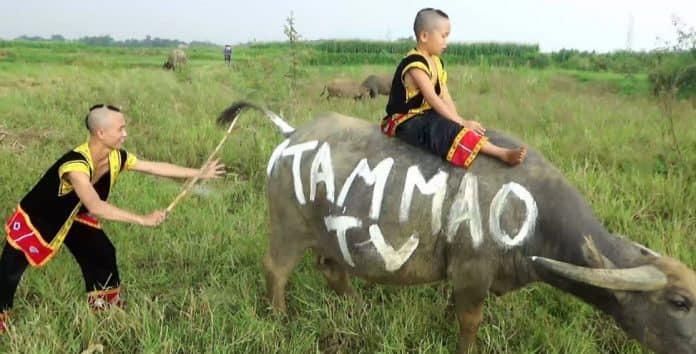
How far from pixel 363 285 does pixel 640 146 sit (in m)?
3.69

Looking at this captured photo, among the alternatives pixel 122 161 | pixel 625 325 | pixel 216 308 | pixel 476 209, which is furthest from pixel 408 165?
pixel 122 161

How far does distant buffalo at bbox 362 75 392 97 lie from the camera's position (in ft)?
39.7

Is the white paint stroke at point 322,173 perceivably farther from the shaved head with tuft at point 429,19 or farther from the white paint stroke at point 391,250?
the shaved head with tuft at point 429,19

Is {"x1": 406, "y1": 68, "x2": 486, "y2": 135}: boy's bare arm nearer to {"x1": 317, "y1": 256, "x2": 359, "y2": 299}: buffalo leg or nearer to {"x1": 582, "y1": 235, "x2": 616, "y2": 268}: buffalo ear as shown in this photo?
{"x1": 582, "y1": 235, "x2": 616, "y2": 268}: buffalo ear

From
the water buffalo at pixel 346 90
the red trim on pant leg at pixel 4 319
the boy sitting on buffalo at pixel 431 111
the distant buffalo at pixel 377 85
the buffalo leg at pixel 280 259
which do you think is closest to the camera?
the boy sitting on buffalo at pixel 431 111

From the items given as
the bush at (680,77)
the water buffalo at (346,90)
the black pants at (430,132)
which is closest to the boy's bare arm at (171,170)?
the black pants at (430,132)

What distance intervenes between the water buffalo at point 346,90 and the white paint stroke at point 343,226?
8590mm

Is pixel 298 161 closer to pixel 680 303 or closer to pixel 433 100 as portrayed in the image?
pixel 433 100

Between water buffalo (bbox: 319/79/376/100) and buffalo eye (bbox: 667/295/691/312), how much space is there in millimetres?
9526

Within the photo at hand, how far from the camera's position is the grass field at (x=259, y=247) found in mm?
2961

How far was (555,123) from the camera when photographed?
7.02 m

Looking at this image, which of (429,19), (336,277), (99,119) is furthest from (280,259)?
(429,19)

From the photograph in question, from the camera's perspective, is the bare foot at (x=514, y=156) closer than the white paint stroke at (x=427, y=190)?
Yes

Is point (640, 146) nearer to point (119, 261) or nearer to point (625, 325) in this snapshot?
point (625, 325)
